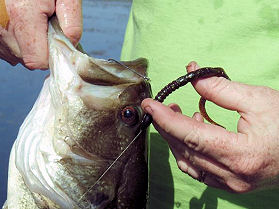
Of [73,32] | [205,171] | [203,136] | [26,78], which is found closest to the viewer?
[203,136]

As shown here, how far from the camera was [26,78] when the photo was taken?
712cm

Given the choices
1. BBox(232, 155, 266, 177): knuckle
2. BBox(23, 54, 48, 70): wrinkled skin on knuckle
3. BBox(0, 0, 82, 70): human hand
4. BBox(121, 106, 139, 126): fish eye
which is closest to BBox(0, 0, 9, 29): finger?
BBox(0, 0, 82, 70): human hand

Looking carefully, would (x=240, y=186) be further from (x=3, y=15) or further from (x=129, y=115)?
(x=3, y=15)

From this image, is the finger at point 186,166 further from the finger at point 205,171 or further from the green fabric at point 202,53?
the green fabric at point 202,53

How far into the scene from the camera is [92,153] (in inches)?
72.3

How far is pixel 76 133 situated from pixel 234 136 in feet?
2.15

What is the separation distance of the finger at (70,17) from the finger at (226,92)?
22.3 inches

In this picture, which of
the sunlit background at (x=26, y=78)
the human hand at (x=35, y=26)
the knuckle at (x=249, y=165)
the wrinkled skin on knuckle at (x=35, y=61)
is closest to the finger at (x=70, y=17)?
the human hand at (x=35, y=26)

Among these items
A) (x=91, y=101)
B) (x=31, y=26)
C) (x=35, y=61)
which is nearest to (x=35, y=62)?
(x=35, y=61)

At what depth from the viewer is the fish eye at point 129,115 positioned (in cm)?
184

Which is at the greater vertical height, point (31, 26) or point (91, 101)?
point (31, 26)

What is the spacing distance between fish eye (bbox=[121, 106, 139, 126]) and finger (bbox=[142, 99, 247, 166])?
24 cm

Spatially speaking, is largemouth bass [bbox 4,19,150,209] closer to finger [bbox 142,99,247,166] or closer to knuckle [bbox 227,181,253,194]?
finger [bbox 142,99,247,166]

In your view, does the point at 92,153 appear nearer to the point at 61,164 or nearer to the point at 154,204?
the point at 61,164
